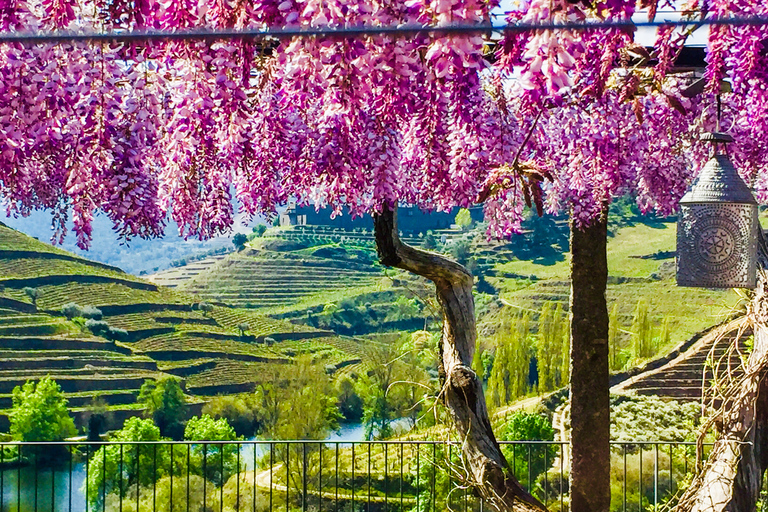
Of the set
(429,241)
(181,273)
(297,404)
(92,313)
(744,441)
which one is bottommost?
(297,404)

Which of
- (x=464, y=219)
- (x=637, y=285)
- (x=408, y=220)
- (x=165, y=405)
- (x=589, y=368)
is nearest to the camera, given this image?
(x=589, y=368)

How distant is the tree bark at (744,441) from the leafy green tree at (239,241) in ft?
96.5

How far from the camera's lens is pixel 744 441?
287 centimetres

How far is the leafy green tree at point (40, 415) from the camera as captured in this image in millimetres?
18875

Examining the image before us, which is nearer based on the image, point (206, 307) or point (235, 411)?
point (235, 411)

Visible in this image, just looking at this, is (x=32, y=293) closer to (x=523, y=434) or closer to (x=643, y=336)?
(x=643, y=336)

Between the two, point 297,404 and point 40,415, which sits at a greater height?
point 297,404

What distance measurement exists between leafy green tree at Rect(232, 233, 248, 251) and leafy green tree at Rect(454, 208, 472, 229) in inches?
360

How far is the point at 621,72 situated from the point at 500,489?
59.9 inches

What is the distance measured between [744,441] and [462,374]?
0.95 metres

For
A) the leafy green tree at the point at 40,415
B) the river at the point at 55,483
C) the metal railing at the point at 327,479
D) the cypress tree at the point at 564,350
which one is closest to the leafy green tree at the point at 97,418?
the leafy green tree at the point at 40,415

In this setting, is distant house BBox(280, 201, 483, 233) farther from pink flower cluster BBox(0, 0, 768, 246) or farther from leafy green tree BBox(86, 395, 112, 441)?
pink flower cluster BBox(0, 0, 768, 246)

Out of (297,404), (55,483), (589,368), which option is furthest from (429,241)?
(589,368)

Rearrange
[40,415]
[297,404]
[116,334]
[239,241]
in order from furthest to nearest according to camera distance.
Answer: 1. [239,241]
2. [116,334]
3. [40,415]
4. [297,404]
